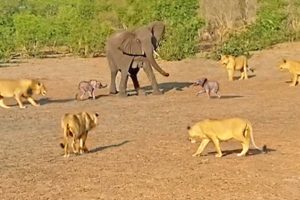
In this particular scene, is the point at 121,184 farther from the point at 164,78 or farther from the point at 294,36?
the point at 294,36

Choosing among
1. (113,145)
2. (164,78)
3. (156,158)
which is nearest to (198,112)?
(113,145)

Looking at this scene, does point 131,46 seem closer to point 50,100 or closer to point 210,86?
point 50,100

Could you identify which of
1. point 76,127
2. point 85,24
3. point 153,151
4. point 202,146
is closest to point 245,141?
point 202,146

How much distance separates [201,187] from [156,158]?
7.23ft

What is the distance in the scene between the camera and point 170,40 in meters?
36.0

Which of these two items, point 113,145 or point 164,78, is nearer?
point 113,145

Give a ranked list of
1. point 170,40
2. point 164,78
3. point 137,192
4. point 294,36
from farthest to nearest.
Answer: point 294,36 → point 170,40 → point 164,78 → point 137,192

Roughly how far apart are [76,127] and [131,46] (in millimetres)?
11058

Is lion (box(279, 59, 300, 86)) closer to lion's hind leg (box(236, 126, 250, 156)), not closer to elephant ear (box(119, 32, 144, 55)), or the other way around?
elephant ear (box(119, 32, 144, 55))

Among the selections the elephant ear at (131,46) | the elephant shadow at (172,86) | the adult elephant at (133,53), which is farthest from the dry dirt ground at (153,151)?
the elephant ear at (131,46)

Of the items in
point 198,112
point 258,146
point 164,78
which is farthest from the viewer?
point 164,78

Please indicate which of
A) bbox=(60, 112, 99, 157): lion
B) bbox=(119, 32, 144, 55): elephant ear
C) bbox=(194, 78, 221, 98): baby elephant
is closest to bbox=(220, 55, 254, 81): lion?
bbox=(119, 32, 144, 55): elephant ear

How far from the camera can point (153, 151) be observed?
1267cm

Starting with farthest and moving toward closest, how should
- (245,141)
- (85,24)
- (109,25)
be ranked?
(109,25) → (85,24) → (245,141)
